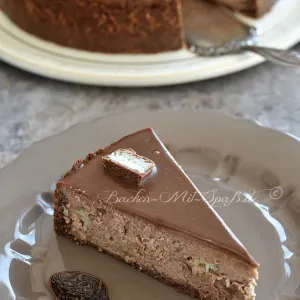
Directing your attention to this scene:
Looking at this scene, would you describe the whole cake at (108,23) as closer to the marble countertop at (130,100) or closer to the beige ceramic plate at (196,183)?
the marble countertop at (130,100)

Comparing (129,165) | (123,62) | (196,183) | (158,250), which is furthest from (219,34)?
(158,250)

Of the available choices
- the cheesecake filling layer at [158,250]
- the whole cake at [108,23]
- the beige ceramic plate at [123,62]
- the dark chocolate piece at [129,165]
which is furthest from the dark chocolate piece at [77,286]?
the whole cake at [108,23]

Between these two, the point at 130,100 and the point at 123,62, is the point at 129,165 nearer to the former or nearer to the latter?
the point at 130,100

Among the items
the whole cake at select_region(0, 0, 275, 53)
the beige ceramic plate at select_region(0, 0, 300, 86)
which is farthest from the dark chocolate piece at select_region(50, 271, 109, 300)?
the whole cake at select_region(0, 0, 275, 53)

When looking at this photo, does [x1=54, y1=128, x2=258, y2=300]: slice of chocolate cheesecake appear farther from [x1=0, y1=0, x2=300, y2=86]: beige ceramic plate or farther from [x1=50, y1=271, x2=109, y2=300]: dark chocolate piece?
[x1=0, y1=0, x2=300, y2=86]: beige ceramic plate

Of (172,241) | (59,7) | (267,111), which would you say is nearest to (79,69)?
(59,7)

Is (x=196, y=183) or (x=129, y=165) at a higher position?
(x=129, y=165)
